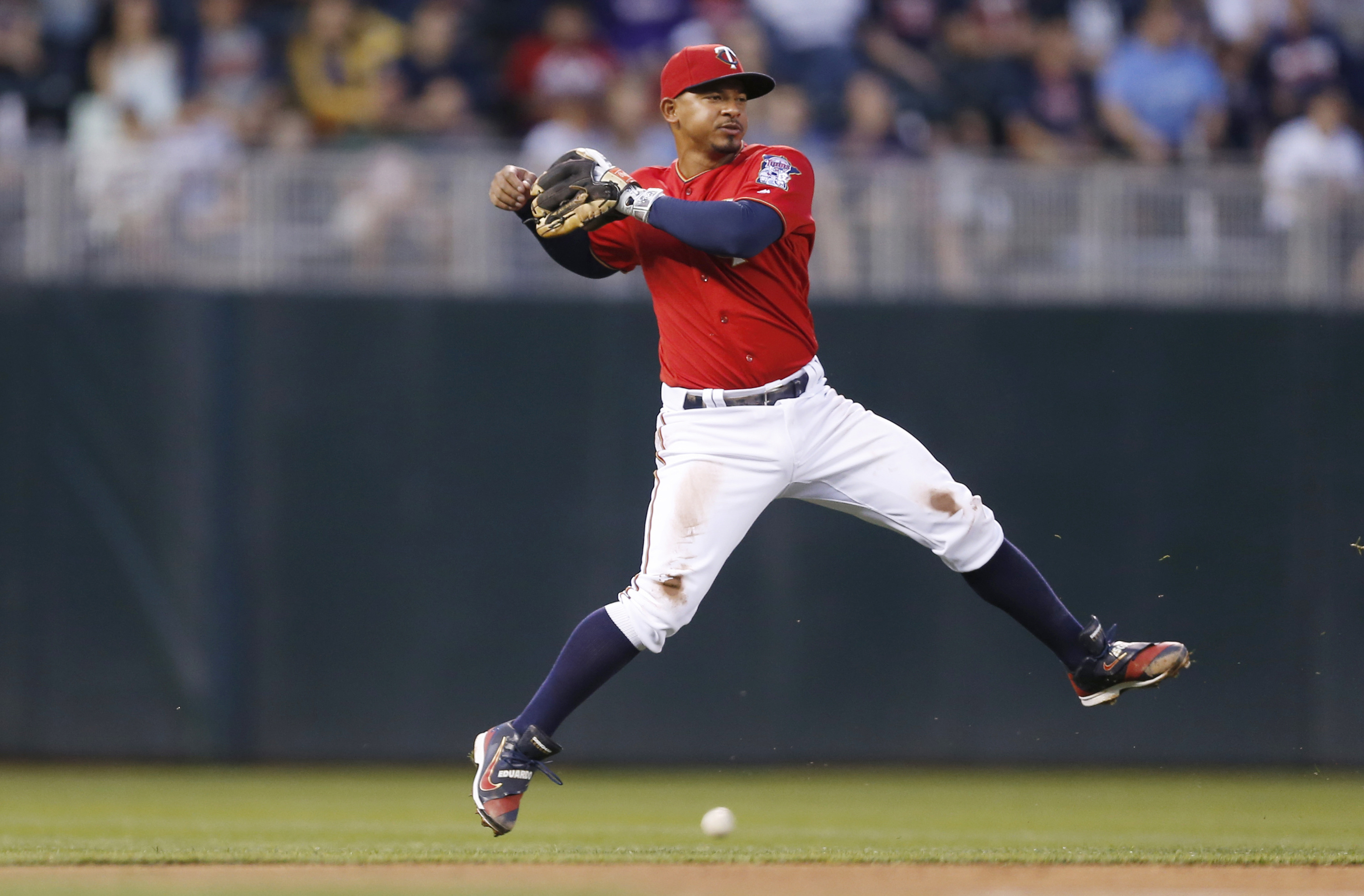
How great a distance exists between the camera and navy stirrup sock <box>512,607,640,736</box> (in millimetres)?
4727

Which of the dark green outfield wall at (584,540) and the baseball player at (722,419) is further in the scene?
the dark green outfield wall at (584,540)

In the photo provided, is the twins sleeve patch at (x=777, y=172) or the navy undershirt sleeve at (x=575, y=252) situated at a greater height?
the twins sleeve patch at (x=777, y=172)

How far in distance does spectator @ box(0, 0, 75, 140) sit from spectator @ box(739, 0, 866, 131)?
4.01 meters

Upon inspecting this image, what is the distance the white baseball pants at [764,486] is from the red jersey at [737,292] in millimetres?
74

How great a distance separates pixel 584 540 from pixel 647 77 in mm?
3026

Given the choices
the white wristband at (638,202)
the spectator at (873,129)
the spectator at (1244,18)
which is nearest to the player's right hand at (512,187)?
the white wristband at (638,202)

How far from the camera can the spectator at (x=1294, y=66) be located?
9.88 m

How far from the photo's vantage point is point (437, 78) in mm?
9312

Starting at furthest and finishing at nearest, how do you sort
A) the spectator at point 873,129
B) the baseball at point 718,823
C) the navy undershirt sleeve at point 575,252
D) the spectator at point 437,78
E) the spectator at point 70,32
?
1. the spectator at point 70,32
2. the spectator at point 437,78
3. the spectator at point 873,129
4. the baseball at point 718,823
5. the navy undershirt sleeve at point 575,252

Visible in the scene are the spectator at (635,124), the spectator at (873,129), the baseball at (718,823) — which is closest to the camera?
the baseball at (718,823)

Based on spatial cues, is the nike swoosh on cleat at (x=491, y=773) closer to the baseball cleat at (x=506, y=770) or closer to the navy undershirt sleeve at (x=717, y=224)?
the baseball cleat at (x=506, y=770)

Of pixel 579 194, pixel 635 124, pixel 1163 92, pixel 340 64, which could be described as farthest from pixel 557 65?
pixel 579 194

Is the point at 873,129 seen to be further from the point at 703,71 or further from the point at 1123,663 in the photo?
the point at 1123,663

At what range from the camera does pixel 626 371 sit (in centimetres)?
805
